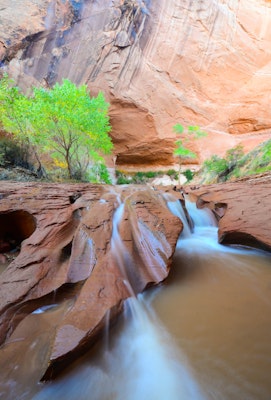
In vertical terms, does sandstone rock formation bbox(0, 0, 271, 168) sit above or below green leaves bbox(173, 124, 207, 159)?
above

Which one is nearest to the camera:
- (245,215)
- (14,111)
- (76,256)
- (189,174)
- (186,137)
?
(76,256)

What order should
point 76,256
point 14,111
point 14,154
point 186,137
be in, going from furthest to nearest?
point 186,137
point 14,154
point 14,111
point 76,256

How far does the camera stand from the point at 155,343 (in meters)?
2.18

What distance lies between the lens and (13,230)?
4551mm

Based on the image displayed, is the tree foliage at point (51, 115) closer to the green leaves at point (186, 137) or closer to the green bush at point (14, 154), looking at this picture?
the green bush at point (14, 154)

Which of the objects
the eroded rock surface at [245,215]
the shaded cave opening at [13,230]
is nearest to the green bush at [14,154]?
the shaded cave opening at [13,230]

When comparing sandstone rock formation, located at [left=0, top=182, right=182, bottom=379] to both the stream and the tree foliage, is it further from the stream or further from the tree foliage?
the tree foliage

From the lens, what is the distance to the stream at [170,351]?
1660 mm

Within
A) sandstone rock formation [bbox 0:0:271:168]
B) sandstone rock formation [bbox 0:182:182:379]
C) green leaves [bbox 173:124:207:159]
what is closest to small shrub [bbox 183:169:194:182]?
green leaves [bbox 173:124:207:159]

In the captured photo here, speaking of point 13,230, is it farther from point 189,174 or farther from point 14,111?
point 189,174

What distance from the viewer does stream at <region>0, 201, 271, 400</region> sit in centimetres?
166

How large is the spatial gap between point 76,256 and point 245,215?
361 centimetres

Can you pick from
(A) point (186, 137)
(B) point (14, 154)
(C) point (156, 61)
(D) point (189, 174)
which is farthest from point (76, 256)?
(C) point (156, 61)

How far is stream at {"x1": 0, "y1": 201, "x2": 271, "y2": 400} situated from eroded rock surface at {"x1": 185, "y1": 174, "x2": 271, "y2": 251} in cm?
109
